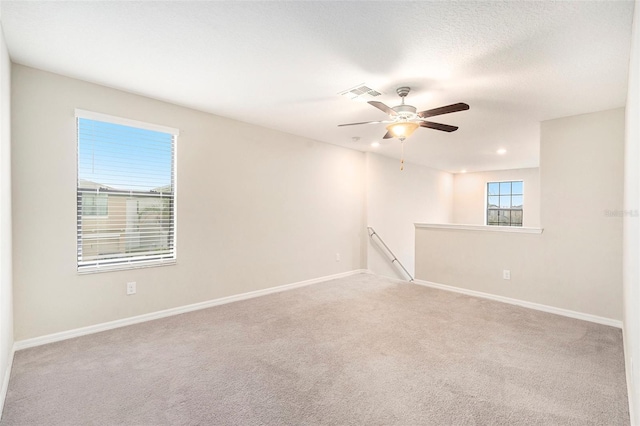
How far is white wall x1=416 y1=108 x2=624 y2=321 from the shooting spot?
10.8 feet

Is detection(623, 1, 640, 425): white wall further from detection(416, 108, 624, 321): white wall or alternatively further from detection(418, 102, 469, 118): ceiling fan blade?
detection(416, 108, 624, 321): white wall

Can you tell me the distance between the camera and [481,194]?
28.0 feet

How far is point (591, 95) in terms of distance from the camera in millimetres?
2969

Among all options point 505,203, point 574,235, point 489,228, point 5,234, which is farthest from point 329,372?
point 505,203

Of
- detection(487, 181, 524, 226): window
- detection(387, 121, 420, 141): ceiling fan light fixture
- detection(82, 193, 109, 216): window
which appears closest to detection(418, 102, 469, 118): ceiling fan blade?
detection(387, 121, 420, 141): ceiling fan light fixture

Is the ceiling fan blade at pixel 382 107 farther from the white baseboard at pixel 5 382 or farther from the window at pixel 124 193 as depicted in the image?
the white baseboard at pixel 5 382

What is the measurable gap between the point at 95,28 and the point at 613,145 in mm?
4926

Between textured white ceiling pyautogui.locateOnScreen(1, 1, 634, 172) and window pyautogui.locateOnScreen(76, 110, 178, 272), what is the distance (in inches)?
18.3

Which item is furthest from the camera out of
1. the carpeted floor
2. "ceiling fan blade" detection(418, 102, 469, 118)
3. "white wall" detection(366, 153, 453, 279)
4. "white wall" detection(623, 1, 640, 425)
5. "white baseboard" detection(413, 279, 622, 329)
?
"white wall" detection(366, 153, 453, 279)

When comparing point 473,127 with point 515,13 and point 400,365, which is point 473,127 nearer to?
point 515,13

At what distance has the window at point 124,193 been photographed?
2902 mm

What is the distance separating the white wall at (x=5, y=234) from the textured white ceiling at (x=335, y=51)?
0.32m

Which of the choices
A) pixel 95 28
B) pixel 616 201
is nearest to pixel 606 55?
pixel 616 201

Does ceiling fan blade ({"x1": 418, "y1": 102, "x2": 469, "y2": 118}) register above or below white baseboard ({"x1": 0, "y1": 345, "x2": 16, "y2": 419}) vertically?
above
